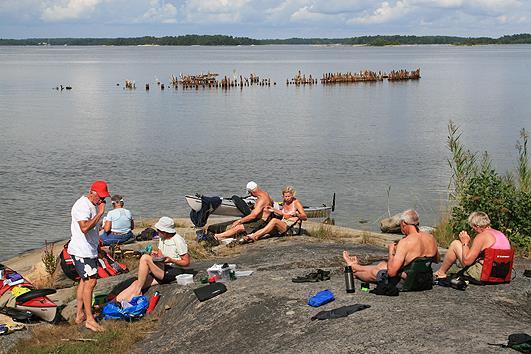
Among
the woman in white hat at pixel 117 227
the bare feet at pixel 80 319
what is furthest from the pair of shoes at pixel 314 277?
the woman in white hat at pixel 117 227

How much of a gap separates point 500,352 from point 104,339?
488 cm

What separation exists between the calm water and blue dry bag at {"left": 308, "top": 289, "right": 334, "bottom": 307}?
39.3 feet

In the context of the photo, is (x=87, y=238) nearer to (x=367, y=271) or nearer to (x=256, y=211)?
(x=367, y=271)

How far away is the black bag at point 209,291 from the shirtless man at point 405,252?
5.98 ft

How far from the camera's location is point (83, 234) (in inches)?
384

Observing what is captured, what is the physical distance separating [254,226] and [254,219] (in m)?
0.15

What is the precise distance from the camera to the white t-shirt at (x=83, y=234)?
966cm

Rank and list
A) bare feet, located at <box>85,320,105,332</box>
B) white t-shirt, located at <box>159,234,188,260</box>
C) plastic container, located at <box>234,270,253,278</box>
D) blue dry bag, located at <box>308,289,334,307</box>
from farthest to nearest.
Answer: white t-shirt, located at <box>159,234,188,260</box>
plastic container, located at <box>234,270,253,278</box>
bare feet, located at <box>85,320,105,332</box>
blue dry bag, located at <box>308,289,334,307</box>

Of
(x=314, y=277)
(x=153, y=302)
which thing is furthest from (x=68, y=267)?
(x=314, y=277)

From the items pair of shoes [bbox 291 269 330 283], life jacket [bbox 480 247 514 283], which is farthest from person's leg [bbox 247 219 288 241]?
life jacket [bbox 480 247 514 283]

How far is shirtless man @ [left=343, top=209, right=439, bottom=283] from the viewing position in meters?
9.52

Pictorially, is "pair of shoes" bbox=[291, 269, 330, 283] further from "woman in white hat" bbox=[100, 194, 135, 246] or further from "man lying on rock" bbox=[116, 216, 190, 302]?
"woman in white hat" bbox=[100, 194, 135, 246]

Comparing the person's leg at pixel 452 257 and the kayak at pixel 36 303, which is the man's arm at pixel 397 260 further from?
the kayak at pixel 36 303

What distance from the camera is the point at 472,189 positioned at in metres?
14.2
